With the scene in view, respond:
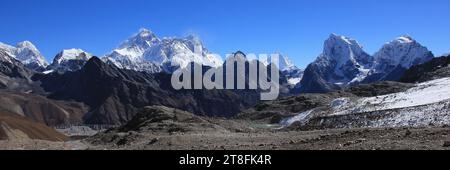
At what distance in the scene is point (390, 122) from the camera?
5141 centimetres

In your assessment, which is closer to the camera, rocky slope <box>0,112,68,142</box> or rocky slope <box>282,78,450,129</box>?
rocky slope <box>282,78,450,129</box>

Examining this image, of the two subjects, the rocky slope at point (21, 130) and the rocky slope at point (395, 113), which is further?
the rocky slope at point (21, 130)

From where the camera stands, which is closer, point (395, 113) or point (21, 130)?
point (395, 113)

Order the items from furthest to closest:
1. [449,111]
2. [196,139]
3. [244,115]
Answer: [244,115], [449,111], [196,139]

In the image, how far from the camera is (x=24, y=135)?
84562 millimetres

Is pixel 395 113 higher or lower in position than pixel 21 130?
higher

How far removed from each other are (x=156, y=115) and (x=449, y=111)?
46.4 meters

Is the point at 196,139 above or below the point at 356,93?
below
